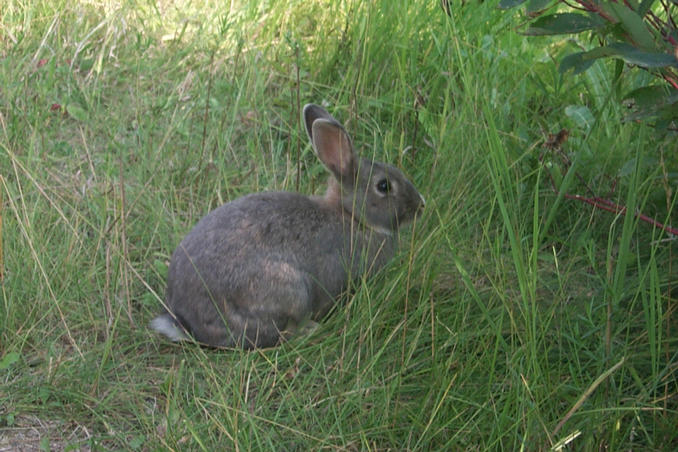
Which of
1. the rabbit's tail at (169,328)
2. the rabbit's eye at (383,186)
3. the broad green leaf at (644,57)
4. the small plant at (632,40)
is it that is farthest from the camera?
the rabbit's eye at (383,186)

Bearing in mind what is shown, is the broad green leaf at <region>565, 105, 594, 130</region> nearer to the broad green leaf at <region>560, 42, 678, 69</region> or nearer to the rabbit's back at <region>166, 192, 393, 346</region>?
the rabbit's back at <region>166, 192, 393, 346</region>

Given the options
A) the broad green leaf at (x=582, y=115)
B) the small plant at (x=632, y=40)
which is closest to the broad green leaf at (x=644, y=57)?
the small plant at (x=632, y=40)

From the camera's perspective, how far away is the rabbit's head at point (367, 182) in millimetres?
4121

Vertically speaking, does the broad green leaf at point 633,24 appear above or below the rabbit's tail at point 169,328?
above

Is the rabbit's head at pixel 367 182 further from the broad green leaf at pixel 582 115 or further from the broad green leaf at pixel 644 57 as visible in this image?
the broad green leaf at pixel 644 57

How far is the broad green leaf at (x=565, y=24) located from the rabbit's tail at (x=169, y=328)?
66.8 inches

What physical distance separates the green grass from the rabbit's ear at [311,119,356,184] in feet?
0.42

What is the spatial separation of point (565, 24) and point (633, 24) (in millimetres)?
243

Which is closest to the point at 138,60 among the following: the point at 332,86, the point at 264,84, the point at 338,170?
the point at 264,84

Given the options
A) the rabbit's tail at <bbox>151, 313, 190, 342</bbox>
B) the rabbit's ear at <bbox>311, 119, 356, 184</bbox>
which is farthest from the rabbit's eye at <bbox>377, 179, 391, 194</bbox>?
the rabbit's tail at <bbox>151, 313, 190, 342</bbox>

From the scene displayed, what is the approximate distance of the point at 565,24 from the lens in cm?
280

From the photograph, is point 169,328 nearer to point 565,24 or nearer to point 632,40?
point 565,24

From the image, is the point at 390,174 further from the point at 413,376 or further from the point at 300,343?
the point at 413,376

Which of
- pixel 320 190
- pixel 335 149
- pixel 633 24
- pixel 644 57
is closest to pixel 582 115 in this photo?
pixel 335 149
